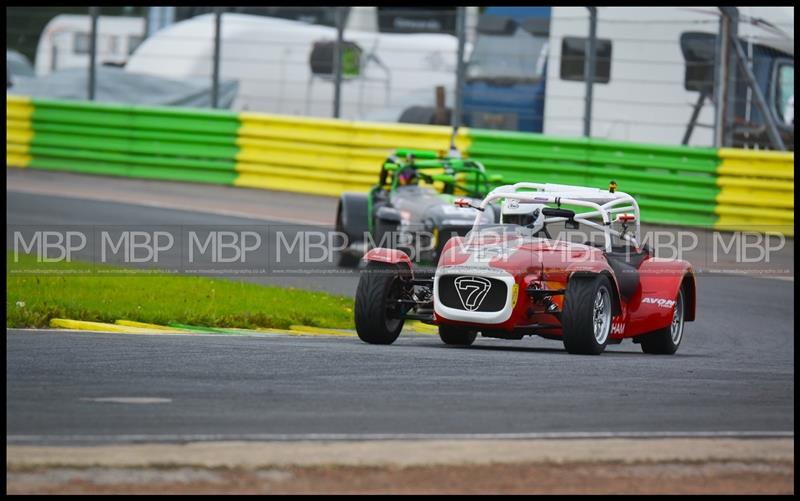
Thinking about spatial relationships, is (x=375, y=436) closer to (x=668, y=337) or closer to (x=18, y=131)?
(x=668, y=337)

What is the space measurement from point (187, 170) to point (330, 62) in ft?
14.3

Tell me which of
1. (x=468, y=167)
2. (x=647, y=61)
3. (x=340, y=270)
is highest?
(x=647, y=61)

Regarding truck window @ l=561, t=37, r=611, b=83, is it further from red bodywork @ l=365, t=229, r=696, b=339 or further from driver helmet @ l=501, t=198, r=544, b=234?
red bodywork @ l=365, t=229, r=696, b=339

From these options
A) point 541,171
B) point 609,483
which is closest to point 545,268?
point 609,483

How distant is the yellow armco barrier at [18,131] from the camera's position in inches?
1000

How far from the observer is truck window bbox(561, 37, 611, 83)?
845 inches

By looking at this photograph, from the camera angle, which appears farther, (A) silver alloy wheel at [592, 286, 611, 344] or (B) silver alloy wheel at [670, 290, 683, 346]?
(B) silver alloy wheel at [670, 290, 683, 346]

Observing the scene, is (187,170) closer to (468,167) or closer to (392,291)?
(468,167)

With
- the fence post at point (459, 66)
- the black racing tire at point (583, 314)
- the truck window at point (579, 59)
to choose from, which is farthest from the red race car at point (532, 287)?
the fence post at point (459, 66)

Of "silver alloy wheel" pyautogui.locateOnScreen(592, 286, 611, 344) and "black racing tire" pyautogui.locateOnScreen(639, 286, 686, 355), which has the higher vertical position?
"silver alloy wheel" pyautogui.locateOnScreen(592, 286, 611, 344)

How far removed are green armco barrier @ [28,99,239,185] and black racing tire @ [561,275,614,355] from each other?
13986 millimetres

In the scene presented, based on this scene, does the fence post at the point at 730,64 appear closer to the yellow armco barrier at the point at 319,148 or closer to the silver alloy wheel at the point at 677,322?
the yellow armco barrier at the point at 319,148

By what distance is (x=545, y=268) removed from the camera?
10.7 meters

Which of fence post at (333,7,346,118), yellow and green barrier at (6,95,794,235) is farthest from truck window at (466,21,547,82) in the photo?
fence post at (333,7,346,118)
